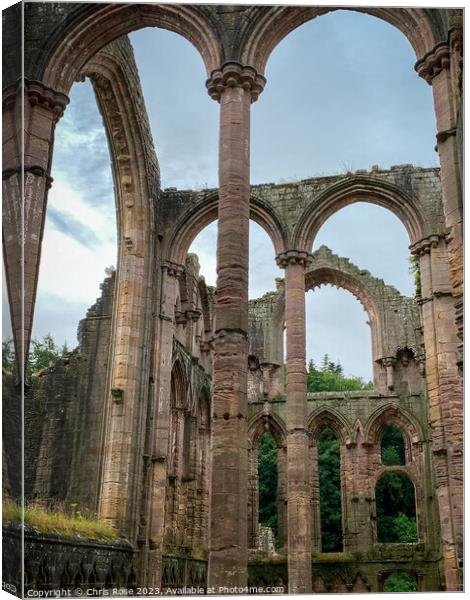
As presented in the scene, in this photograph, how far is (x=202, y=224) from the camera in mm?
15859

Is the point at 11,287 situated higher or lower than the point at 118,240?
lower

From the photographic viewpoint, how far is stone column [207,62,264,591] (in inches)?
283

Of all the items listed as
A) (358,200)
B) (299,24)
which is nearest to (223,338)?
(299,24)

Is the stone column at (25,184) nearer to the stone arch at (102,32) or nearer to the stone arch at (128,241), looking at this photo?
the stone arch at (102,32)

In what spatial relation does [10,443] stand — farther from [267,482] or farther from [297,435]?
[267,482]

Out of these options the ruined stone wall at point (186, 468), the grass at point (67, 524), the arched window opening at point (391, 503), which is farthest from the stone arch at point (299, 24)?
the arched window opening at point (391, 503)

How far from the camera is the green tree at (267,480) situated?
85.7 ft

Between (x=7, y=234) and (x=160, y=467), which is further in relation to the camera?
(x=160, y=467)

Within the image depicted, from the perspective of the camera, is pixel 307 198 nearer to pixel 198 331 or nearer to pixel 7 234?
pixel 198 331

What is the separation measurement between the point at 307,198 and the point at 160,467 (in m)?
6.87

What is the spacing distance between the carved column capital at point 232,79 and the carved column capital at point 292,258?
601 cm

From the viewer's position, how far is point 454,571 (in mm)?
11570

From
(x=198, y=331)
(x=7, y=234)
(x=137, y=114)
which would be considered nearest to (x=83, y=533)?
(x=7, y=234)

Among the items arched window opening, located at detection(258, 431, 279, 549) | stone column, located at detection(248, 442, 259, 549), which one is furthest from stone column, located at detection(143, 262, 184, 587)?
arched window opening, located at detection(258, 431, 279, 549)
